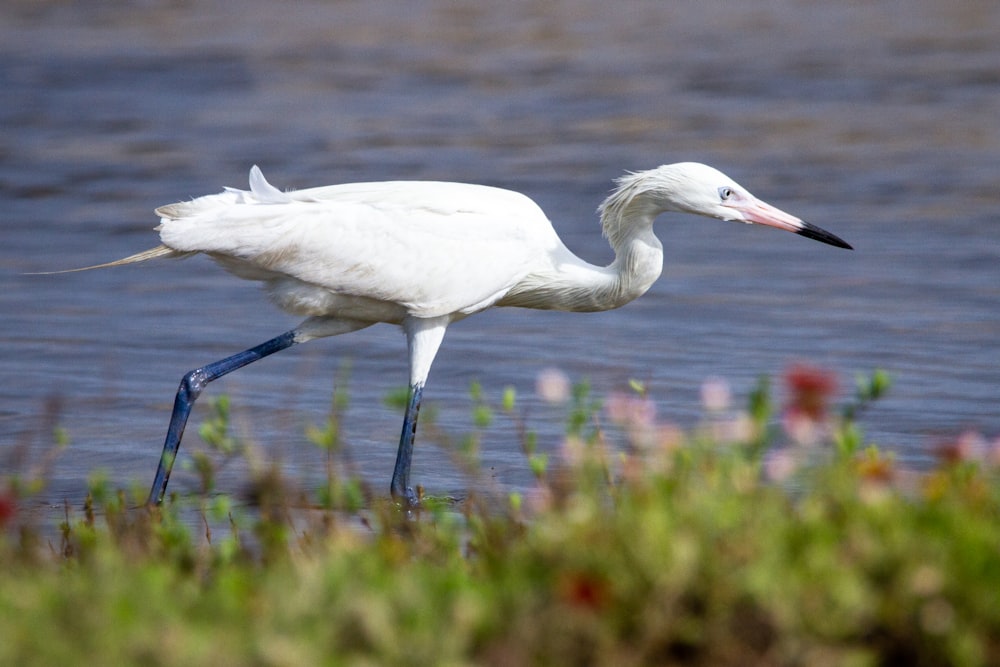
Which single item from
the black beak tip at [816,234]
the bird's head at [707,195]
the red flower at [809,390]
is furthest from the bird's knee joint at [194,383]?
the red flower at [809,390]

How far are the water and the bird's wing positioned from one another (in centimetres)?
76

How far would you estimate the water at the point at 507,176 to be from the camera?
7.36 metres

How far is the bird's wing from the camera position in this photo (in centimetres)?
577

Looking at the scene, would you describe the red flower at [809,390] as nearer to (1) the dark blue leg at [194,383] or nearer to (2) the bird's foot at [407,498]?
(2) the bird's foot at [407,498]

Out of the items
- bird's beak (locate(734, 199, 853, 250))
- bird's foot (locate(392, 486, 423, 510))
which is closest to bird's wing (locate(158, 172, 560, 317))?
bird's foot (locate(392, 486, 423, 510))

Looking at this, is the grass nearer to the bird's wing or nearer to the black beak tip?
the bird's wing

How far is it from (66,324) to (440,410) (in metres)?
2.79

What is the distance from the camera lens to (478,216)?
19.9 feet

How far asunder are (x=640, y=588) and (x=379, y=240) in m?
3.10

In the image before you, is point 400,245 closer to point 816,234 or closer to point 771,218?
point 771,218

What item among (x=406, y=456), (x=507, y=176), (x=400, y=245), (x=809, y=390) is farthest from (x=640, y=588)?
(x=507, y=176)

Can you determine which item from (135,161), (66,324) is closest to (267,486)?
(66,324)

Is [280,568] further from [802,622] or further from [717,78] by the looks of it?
[717,78]

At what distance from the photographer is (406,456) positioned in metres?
5.92
